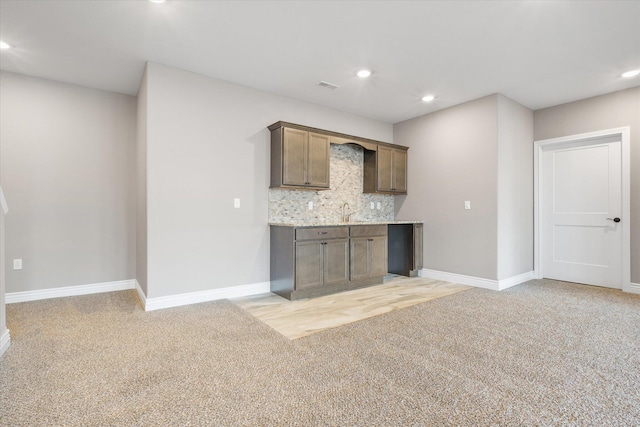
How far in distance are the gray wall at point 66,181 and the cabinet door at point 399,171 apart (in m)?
3.91

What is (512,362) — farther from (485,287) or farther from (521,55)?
(521,55)

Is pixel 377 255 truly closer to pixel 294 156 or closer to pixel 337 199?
pixel 337 199

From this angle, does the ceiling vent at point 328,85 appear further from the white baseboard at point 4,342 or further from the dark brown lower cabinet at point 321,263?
the white baseboard at point 4,342

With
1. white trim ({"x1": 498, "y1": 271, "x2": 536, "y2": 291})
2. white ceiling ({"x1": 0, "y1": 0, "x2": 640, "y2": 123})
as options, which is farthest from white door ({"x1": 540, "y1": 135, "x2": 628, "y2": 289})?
white ceiling ({"x1": 0, "y1": 0, "x2": 640, "y2": 123})

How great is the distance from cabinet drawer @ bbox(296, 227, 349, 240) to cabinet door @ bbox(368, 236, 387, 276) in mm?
512

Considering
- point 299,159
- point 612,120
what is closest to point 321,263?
point 299,159

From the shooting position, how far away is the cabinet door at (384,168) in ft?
17.0

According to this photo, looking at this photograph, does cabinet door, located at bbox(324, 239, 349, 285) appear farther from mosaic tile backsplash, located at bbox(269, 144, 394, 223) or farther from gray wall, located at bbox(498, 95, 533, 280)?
gray wall, located at bbox(498, 95, 533, 280)

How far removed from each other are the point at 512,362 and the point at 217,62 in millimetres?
3773

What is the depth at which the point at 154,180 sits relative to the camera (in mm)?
3422

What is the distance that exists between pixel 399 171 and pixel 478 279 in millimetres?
2063

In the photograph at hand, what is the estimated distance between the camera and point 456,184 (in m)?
4.80

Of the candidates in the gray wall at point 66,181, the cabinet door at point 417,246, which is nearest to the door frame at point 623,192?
the cabinet door at point 417,246

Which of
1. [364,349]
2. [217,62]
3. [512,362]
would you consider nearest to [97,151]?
Result: [217,62]
